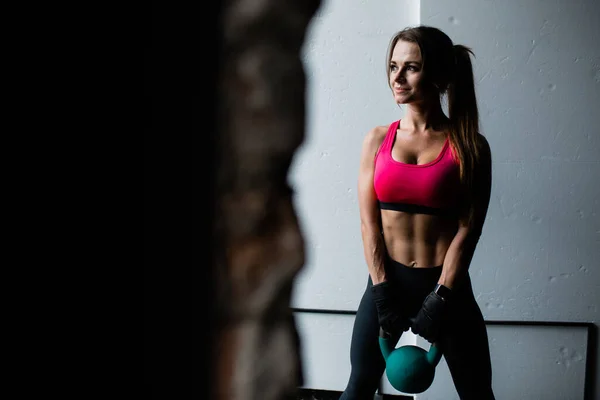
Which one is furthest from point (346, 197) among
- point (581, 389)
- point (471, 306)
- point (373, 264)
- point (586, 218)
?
point (581, 389)

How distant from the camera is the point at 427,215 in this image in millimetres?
1614

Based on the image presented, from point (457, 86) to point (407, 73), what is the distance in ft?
0.52

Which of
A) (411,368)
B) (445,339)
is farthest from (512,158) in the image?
(411,368)

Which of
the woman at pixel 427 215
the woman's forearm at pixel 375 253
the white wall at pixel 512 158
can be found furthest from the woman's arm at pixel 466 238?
the white wall at pixel 512 158

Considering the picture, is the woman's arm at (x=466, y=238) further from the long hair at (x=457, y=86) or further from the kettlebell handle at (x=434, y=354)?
the kettlebell handle at (x=434, y=354)

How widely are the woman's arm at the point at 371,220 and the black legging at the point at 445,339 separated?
40 millimetres

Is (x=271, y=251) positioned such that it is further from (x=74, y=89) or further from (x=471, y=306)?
(x=471, y=306)

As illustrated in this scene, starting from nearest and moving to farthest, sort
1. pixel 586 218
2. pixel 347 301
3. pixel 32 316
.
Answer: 1. pixel 32 316
2. pixel 586 218
3. pixel 347 301

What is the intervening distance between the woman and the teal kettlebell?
0.05 metres

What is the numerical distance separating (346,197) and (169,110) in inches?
83.0

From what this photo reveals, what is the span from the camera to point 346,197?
232cm

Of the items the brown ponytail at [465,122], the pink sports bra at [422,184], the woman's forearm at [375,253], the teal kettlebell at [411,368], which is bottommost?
the teal kettlebell at [411,368]

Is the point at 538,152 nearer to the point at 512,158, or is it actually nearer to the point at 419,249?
the point at 512,158

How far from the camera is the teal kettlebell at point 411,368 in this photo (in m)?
1.57
